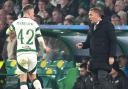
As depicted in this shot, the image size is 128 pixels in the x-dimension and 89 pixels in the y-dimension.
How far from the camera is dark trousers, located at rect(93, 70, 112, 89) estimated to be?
41.4ft

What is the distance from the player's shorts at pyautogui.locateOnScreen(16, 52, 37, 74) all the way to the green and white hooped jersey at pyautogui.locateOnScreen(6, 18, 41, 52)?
103 mm

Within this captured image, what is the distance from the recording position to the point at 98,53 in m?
12.6

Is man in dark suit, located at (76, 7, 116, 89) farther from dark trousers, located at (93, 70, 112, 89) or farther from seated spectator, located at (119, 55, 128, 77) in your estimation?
seated spectator, located at (119, 55, 128, 77)

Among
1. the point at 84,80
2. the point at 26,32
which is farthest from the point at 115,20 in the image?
the point at 26,32

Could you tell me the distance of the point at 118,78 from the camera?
13.5m

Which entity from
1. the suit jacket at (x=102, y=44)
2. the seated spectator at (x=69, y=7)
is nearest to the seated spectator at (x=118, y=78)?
the suit jacket at (x=102, y=44)

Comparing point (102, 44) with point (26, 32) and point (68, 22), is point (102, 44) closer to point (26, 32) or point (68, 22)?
point (26, 32)

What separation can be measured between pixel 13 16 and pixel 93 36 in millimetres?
4823

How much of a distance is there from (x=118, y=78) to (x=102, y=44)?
1236 millimetres

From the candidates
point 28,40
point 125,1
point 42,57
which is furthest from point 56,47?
point 125,1

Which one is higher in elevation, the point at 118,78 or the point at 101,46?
the point at 101,46

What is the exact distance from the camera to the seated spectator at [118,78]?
13453mm

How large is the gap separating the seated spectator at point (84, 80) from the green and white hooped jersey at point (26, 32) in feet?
4.01

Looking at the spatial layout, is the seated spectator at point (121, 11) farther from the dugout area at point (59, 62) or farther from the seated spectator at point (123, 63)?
the seated spectator at point (123, 63)
